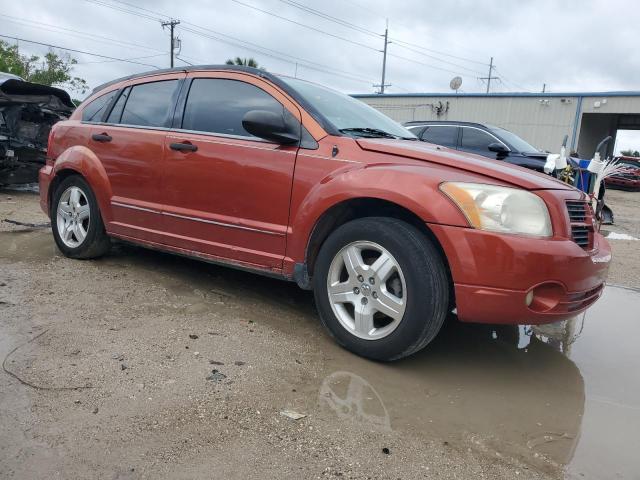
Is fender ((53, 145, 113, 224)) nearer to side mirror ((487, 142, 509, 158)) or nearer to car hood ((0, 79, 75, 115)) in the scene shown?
car hood ((0, 79, 75, 115))

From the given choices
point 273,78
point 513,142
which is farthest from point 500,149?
point 273,78

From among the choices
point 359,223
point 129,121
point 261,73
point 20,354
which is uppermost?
point 261,73

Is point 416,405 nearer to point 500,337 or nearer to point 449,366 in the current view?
point 449,366

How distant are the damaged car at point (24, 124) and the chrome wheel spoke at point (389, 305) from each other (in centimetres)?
763

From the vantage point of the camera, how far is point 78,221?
4.57 meters

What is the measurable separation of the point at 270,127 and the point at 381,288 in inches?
46.4

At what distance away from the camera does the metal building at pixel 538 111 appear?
911 inches

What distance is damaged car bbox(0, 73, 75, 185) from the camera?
820 cm

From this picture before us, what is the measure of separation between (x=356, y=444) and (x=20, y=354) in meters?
1.82

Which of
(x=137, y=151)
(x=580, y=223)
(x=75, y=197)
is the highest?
(x=137, y=151)

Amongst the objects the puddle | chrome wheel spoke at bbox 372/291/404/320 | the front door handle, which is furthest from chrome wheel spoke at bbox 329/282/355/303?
A: the puddle

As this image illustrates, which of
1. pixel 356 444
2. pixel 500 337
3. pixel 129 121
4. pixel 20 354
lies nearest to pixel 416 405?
pixel 356 444

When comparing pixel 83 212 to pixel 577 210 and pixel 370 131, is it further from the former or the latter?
pixel 577 210

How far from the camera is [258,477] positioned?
1.88 m
